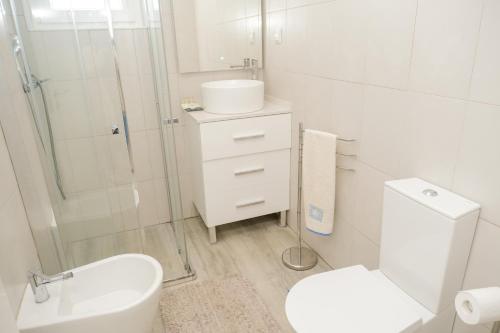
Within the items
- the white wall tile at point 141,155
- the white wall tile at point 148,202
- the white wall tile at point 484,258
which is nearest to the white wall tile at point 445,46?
the white wall tile at point 484,258

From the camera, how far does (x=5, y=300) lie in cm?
83

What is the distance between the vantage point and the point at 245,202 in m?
2.40

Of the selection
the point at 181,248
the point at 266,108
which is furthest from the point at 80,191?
the point at 266,108

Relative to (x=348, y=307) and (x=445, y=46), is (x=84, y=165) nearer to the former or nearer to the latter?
(x=348, y=307)

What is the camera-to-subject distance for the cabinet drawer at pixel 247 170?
7.38ft

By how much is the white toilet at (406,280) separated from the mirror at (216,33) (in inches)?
60.6

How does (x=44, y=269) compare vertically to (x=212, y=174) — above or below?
below

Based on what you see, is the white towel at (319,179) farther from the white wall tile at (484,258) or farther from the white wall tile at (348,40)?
the white wall tile at (484,258)

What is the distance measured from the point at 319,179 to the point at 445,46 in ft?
2.97

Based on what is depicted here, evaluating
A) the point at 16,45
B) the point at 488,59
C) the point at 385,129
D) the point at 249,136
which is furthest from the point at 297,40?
the point at 16,45

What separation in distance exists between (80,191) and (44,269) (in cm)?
41

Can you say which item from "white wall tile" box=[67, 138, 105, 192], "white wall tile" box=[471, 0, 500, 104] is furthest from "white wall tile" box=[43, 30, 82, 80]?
"white wall tile" box=[471, 0, 500, 104]

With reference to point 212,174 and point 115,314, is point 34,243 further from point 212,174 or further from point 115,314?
point 212,174

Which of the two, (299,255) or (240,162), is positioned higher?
(240,162)
